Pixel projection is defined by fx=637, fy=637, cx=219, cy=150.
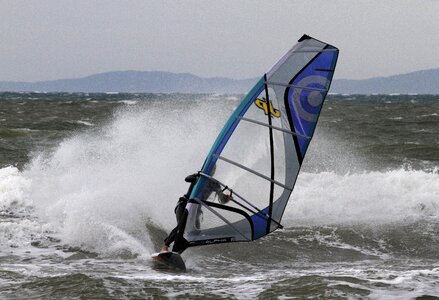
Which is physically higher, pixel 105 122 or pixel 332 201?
pixel 105 122

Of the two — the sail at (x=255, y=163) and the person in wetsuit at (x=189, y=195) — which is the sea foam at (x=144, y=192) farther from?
the sail at (x=255, y=163)

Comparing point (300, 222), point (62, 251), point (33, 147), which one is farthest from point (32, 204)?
point (33, 147)

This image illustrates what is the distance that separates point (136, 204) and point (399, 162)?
8534 mm

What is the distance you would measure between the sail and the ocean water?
493 mm

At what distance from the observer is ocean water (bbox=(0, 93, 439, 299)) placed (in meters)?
6.04

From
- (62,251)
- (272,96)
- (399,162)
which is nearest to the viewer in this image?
(272,96)

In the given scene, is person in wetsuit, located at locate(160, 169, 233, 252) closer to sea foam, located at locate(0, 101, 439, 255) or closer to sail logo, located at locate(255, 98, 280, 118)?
sea foam, located at locate(0, 101, 439, 255)

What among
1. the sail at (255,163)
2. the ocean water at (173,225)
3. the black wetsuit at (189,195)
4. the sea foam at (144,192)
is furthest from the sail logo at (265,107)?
the sea foam at (144,192)

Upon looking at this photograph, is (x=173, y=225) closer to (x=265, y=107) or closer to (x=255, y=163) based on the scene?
(x=255, y=163)

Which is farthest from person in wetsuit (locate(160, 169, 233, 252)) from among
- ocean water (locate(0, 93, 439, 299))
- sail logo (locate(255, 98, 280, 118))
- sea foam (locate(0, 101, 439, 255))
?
sail logo (locate(255, 98, 280, 118))

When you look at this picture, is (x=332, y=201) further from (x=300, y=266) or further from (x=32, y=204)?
(x=32, y=204)

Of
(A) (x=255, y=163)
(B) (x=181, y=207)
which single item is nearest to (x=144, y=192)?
Result: (B) (x=181, y=207)

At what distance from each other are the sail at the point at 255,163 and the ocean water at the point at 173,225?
49 cm

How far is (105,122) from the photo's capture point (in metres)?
30.1
